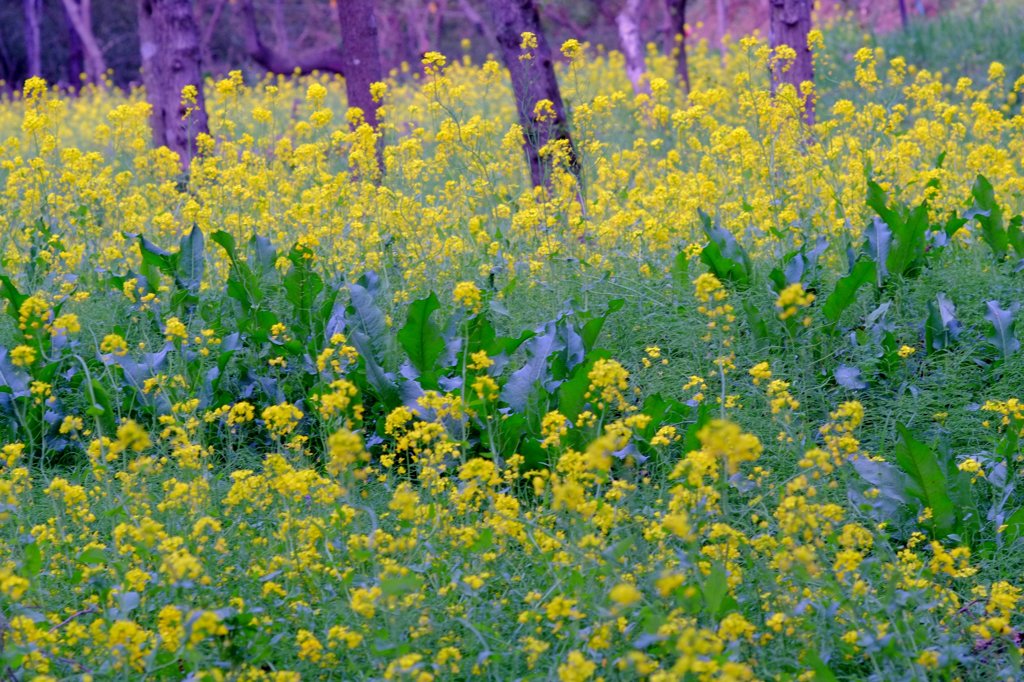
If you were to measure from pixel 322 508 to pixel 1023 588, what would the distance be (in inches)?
73.6

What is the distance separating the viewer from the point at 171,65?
759 centimetres

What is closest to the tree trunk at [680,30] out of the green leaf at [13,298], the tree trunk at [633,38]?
the tree trunk at [633,38]

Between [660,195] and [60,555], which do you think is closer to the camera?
[60,555]

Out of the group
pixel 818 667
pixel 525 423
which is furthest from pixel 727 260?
pixel 818 667

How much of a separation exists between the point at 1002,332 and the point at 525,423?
5.63 feet

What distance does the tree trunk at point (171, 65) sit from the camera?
7.50 metres

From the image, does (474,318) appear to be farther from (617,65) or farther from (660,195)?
(617,65)

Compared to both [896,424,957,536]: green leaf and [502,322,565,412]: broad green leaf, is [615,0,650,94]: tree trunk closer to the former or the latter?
[502,322,565,412]: broad green leaf

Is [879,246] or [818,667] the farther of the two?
[879,246]

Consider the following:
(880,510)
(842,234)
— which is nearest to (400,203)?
(842,234)

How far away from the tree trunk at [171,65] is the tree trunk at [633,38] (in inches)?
200

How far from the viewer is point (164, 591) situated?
2.64 metres

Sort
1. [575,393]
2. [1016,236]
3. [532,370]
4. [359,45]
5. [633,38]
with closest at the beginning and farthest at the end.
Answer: [575,393] < [532,370] < [1016,236] < [359,45] < [633,38]

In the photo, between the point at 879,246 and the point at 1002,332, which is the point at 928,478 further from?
the point at 879,246
